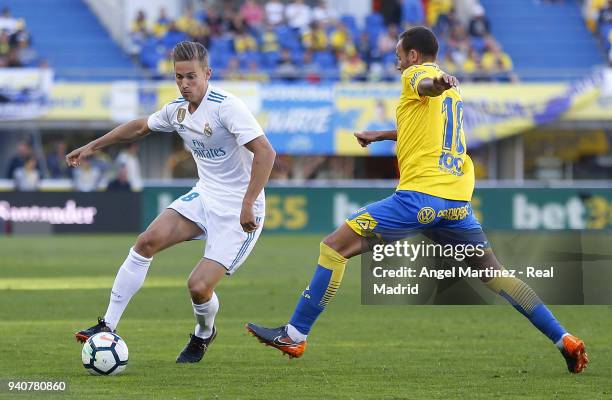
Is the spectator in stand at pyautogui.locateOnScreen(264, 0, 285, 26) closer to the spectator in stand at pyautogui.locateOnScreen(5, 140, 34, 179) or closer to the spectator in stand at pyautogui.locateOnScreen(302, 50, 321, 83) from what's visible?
the spectator in stand at pyautogui.locateOnScreen(302, 50, 321, 83)

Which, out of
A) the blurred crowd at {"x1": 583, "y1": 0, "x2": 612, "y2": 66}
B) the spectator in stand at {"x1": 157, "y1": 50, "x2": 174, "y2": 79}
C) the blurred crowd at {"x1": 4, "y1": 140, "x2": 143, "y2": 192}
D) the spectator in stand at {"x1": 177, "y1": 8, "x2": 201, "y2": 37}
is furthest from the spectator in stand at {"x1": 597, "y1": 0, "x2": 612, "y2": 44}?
the blurred crowd at {"x1": 4, "y1": 140, "x2": 143, "y2": 192}

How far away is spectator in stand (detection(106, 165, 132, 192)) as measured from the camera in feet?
97.9

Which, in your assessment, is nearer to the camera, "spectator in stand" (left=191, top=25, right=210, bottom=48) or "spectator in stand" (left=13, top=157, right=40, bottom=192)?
"spectator in stand" (left=13, top=157, right=40, bottom=192)

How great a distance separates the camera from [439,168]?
8.46m

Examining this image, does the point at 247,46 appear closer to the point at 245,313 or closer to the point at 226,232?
the point at 245,313

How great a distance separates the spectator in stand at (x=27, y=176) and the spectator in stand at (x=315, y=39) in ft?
25.1

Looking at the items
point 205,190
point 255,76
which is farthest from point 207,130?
point 255,76

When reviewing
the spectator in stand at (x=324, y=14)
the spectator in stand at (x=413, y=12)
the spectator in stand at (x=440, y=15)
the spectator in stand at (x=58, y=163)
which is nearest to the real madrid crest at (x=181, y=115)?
the spectator in stand at (x=58, y=163)

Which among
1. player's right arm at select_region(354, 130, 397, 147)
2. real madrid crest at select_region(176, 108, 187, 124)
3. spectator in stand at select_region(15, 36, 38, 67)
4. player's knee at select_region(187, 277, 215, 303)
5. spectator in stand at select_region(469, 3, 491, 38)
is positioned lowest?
player's knee at select_region(187, 277, 215, 303)

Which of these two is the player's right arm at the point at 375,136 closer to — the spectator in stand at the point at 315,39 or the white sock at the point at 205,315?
the white sock at the point at 205,315

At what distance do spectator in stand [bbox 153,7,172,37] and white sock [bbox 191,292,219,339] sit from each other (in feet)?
80.3

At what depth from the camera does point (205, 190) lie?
9.17 meters

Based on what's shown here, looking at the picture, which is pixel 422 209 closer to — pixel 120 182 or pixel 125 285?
pixel 125 285

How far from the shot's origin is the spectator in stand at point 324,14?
112ft
